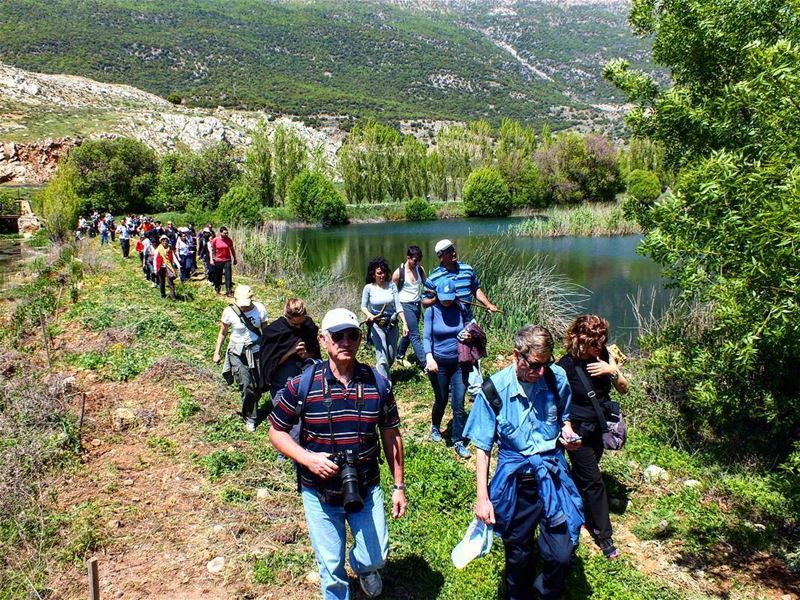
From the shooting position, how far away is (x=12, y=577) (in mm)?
3076

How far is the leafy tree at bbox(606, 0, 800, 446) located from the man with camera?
235 centimetres

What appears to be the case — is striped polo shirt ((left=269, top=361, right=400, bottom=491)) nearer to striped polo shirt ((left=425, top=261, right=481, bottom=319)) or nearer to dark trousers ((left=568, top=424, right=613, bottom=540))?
dark trousers ((left=568, top=424, right=613, bottom=540))

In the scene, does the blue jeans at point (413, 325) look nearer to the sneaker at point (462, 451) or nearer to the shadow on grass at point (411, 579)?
the sneaker at point (462, 451)

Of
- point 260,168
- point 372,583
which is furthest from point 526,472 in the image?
point 260,168

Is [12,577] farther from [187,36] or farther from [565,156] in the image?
[187,36]

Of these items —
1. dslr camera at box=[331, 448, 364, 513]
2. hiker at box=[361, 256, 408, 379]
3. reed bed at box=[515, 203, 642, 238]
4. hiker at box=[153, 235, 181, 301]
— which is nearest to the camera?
dslr camera at box=[331, 448, 364, 513]

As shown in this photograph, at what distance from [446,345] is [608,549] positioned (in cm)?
194

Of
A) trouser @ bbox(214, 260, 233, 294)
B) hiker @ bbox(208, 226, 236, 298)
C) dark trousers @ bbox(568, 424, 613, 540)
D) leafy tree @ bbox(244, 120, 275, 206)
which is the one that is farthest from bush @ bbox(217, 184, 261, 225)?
dark trousers @ bbox(568, 424, 613, 540)

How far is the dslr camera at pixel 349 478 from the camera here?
2.25 m

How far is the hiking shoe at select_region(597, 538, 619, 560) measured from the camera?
10.7 ft

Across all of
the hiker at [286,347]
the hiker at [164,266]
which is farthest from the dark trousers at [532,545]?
the hiker at [164,266]

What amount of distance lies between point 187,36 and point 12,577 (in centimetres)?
13922

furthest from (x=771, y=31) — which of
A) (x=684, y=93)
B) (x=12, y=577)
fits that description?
(x=12, y=577)

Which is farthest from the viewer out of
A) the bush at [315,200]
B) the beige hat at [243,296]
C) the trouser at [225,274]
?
the bush at [315,200]
